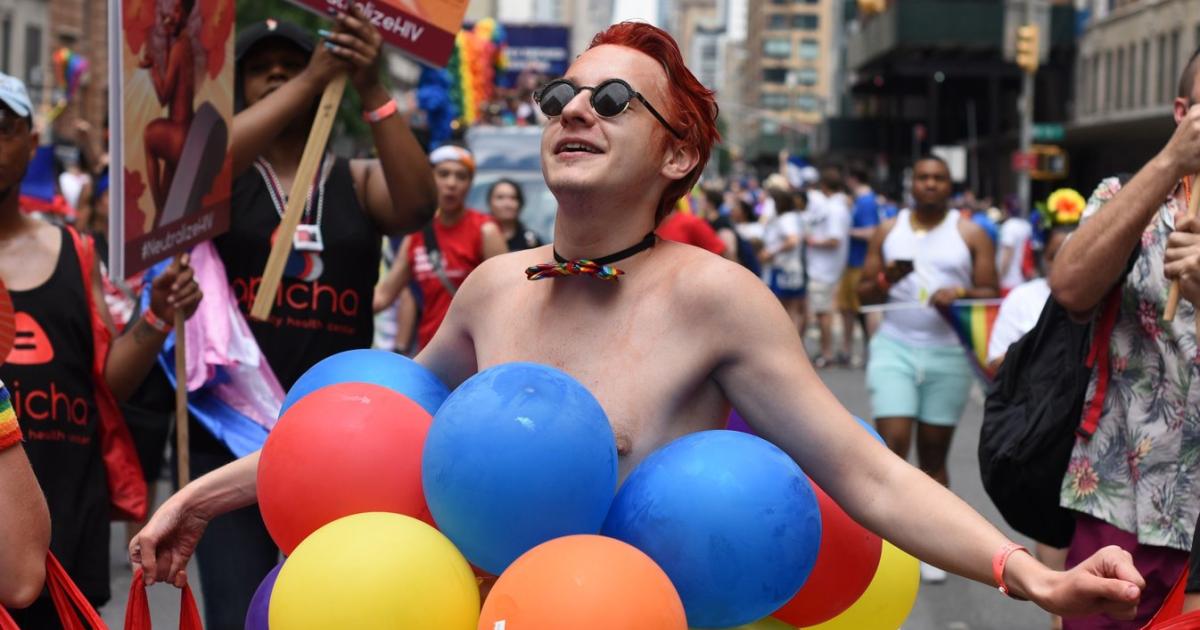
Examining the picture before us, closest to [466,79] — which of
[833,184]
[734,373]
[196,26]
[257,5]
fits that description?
[833,184]

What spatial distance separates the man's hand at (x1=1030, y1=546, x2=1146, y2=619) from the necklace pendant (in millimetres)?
2710

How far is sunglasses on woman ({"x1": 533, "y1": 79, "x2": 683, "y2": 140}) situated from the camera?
120 inches

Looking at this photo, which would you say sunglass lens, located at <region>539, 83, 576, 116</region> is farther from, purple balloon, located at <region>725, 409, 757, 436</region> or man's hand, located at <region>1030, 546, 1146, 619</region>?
man's hand, located at <region>1030, 546, 1146, 619</region>

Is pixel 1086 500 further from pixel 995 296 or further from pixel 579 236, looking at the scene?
pixel 995 296

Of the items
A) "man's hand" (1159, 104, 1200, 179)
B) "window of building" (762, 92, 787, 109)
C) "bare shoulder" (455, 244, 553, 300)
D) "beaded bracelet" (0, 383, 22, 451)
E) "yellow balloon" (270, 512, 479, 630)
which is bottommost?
"window of building" (762, 92, 787, 109)

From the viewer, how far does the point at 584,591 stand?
8.43 feet

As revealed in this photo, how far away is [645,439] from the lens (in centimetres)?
301

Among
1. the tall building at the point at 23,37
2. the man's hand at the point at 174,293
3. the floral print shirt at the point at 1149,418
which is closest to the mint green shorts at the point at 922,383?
the floral print shirt at the point at 1149,418

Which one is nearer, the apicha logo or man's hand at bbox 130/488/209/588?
man's hand at bbox 130/488/209/588

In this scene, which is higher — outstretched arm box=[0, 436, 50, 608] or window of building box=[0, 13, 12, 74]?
window of building box=[0, 13, 12, 74]

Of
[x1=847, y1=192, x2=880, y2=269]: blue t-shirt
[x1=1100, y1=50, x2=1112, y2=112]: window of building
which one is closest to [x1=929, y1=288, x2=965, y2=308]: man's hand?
[x1=847, y1=192, x2=880, y2=269]: blue t-shirt

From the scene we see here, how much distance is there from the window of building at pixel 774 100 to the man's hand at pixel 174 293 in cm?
18103

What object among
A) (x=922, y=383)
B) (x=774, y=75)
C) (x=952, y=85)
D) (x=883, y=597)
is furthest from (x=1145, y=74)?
(x=774, y=75)

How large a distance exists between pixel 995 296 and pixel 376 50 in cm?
503
